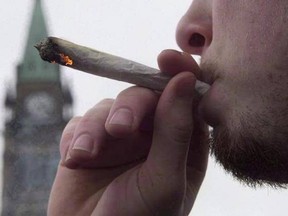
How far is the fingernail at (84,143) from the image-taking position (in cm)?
59

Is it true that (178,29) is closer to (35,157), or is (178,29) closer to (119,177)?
(119,177)

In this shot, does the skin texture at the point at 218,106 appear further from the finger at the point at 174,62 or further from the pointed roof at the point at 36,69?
the pointed roof at the point at 36,69

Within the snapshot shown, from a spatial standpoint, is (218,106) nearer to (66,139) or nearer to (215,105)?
(215,105)

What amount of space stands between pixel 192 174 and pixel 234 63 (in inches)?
8.7

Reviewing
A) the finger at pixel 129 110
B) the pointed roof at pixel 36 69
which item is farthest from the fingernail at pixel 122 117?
the pointed roof at pixel 36 69

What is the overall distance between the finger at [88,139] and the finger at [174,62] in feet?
0.32

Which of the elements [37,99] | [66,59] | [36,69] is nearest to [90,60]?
[66,59]

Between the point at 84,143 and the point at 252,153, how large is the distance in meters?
0.16

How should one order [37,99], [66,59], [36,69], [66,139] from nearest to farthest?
→ [66,59], [66,139], [36,69], [37,99]

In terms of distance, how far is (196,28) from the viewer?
0.61m

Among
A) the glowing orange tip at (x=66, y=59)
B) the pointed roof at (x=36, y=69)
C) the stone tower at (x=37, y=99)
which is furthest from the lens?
the pointed roof at (x=36, y=69)

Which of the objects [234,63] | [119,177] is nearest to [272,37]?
[234,63]

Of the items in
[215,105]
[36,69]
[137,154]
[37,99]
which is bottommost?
[37,99]

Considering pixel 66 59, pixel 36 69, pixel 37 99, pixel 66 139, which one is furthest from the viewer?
pixel 37 99
